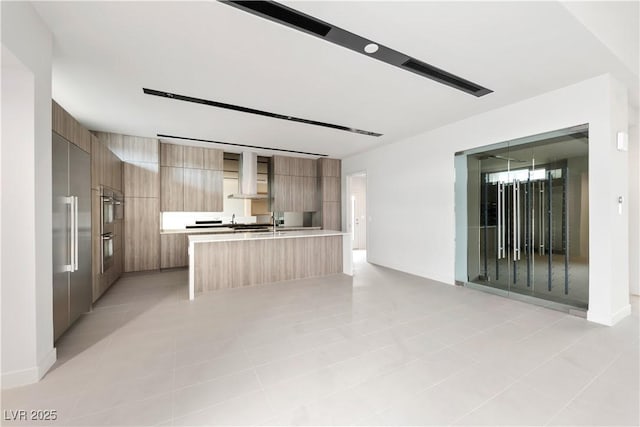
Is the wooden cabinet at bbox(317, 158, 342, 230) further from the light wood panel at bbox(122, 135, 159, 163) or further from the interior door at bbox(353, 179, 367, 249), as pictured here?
the light wood panel at bbox(122, 135, 159, 163)

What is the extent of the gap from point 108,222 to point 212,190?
98.4 inches

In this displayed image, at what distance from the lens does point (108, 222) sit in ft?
13.3

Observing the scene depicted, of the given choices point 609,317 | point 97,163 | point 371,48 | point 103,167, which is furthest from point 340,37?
point 609,317

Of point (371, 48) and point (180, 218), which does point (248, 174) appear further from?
point (371, 48)

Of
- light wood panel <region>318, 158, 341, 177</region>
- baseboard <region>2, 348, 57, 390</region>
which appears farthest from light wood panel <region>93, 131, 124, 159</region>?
light wood panel <region>318, 158, 341, 177</region>

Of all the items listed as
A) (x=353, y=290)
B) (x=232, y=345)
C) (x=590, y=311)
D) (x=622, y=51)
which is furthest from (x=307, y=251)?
(x=622, y=51)

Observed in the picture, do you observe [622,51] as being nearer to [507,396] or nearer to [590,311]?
[590,311]

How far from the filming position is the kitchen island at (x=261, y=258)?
4195 mm

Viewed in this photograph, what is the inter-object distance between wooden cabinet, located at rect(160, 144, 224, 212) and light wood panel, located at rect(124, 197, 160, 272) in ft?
1.15

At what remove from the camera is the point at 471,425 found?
1.55 meters

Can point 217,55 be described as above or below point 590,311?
above

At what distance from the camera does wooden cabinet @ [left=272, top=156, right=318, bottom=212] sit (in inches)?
280

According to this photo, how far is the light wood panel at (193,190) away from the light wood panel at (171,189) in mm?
82

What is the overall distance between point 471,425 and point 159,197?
240 inches
